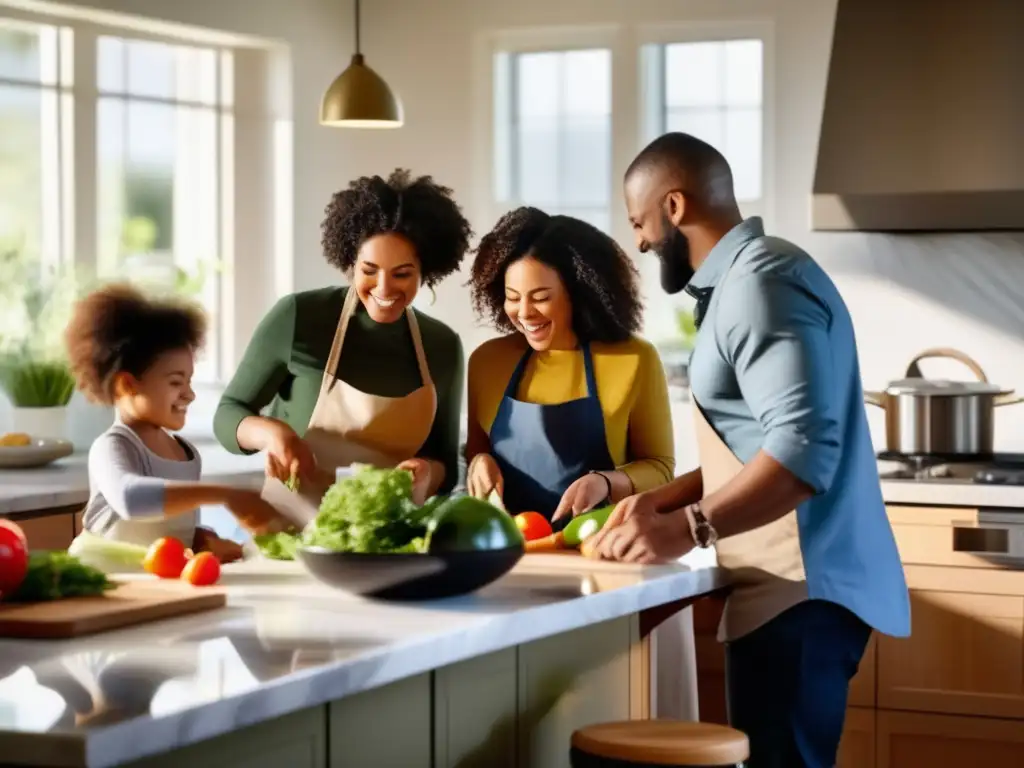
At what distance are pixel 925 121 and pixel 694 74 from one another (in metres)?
1.41

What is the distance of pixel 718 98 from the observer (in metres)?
6.04

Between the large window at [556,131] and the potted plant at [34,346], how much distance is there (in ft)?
6.26

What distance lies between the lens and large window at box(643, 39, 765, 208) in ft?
19.5

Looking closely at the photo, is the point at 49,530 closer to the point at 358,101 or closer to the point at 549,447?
the point at 549,447

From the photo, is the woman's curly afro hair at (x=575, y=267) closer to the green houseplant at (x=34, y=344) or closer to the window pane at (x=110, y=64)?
the green houseplant at (x=34, y=344)

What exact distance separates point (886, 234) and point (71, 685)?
167 inches

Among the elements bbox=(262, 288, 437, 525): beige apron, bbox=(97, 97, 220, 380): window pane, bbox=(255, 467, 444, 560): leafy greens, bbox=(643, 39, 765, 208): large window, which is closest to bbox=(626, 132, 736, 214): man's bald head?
bbox=(255, 467, 444, 560): leafy greens

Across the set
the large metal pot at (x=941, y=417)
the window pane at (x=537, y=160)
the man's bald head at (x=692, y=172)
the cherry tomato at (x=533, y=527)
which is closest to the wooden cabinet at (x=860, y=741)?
the large metal pot at (x=941, y=417)

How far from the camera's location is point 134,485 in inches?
113

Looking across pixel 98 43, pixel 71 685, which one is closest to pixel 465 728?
pixel 71 685

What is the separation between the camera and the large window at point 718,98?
596 centimetres

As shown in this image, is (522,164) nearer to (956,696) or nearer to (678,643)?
(956,696)

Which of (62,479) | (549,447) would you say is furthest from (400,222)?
(62,479)

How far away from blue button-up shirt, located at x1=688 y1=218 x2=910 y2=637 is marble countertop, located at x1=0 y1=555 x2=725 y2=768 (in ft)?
0.79
